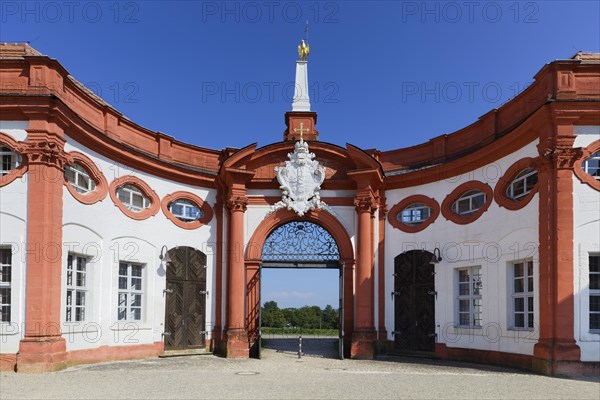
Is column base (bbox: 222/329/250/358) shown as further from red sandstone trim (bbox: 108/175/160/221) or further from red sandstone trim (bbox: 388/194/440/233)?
red sandstone trim (bbox: 388/194/440/233)

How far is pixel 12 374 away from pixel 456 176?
1185 cm

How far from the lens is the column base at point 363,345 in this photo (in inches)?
658

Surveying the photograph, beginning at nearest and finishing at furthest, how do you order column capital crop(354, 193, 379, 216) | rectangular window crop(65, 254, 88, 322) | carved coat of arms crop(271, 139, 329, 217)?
rectangular window crop(65, 254, 88, 322)
column capital crop(354, 193, 379, 216)
carved coat of arms crop(271, 139, 329, 217)

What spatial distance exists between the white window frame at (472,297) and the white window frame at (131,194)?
877 centimetres

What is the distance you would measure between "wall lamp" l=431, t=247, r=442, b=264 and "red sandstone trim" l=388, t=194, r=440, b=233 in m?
0.79

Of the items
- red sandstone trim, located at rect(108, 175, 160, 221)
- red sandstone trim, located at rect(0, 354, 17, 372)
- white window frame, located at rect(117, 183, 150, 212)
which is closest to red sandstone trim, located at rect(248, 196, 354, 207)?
red sandstone trim, located at rect(108, 175, 160, 221)

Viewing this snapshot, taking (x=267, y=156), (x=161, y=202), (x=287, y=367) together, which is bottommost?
(x=287, y=367)

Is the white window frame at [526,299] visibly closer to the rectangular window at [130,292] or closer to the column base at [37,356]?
the rectangular window at [130,292]

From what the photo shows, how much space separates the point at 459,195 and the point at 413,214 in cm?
173

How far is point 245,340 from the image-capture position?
56.0ft

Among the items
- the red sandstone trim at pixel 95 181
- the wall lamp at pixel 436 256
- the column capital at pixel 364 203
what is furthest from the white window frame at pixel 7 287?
the wall lamp at pixel 436 256

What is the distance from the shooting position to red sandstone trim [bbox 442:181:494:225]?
15.7 meters

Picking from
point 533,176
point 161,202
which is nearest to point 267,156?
point 161,202

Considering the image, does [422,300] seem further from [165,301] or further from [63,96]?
[63,96]
